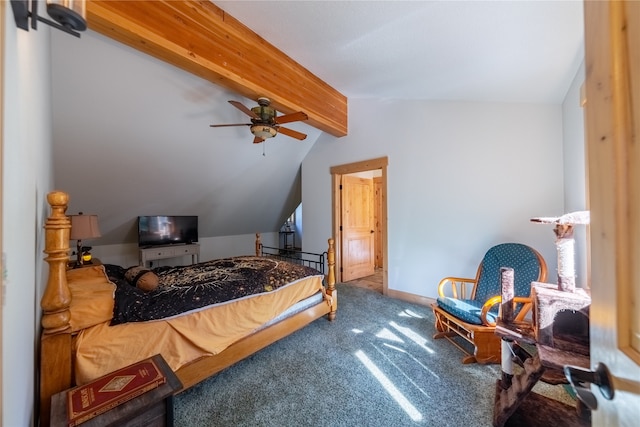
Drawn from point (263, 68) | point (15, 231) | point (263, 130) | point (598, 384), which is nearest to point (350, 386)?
point (598, 384)

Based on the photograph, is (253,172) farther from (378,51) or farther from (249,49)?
(378,51)

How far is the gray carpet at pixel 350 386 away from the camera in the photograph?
64.0 inches

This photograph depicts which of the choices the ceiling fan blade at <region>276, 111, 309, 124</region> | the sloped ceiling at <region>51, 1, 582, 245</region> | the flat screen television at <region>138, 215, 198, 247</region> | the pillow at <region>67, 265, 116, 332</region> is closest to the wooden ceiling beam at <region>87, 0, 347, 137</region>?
the sloped ceiling at <region>51, 1, 582, 245</region>

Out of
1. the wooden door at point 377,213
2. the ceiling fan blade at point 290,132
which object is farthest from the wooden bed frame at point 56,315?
the wooden door at point 377,213

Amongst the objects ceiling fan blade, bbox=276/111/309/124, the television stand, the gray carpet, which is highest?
ceiling fan blade, bbox=276/111/309/124

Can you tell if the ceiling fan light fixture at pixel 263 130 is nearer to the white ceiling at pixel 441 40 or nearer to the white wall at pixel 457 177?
the white ceiling at pixel 441 40

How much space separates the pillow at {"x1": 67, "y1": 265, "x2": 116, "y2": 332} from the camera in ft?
4.67

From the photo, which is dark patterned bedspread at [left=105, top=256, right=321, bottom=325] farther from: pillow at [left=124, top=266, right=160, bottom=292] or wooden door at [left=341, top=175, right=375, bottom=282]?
wooden door at [left=341, top=175, right=375, bottom=282]

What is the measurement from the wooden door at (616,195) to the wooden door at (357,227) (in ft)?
13.0

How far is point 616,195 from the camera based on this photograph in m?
0.50

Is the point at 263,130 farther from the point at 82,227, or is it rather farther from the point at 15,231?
the point at 15,231

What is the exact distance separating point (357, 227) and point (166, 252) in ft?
11.4

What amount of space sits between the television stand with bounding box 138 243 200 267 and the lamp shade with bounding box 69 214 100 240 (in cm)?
199

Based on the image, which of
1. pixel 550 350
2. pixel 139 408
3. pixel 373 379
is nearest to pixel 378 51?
pixel 550 350
